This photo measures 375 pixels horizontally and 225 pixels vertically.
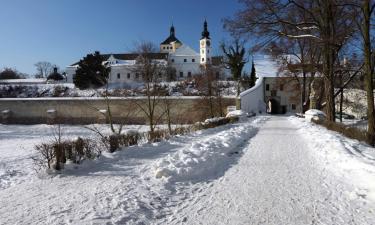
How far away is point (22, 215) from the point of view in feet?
14.5

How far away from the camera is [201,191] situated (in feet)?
18.2

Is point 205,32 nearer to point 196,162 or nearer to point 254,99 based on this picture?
point 254,99

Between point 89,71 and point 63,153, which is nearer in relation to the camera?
point 63,153

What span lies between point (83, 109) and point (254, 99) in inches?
875

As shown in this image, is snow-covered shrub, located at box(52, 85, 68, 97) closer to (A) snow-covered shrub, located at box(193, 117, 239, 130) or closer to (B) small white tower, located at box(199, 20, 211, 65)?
(B) small white tower, located at box(199, 20, 211, 65)

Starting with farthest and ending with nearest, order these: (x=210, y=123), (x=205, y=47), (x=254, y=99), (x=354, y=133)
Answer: (x=205, y=47)
(x=254, y=99)
(x=210, y=123)
(x=354, y=133)

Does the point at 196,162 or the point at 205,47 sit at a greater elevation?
the point at 205,47

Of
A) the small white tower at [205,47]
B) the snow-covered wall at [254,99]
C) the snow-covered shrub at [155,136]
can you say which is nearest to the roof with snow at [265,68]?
the snow-covered wall at [254,99]

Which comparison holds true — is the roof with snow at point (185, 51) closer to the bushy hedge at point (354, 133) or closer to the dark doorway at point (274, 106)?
the dark doorway at point (274, 106)

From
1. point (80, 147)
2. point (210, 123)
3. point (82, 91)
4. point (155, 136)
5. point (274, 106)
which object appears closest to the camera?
point (80, 147)

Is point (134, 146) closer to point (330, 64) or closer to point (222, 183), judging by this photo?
point (222, 183)

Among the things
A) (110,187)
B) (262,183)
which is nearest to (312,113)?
(262,183)

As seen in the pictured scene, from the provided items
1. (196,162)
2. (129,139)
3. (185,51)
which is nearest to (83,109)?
(185,51)

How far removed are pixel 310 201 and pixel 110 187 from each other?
125 inches
